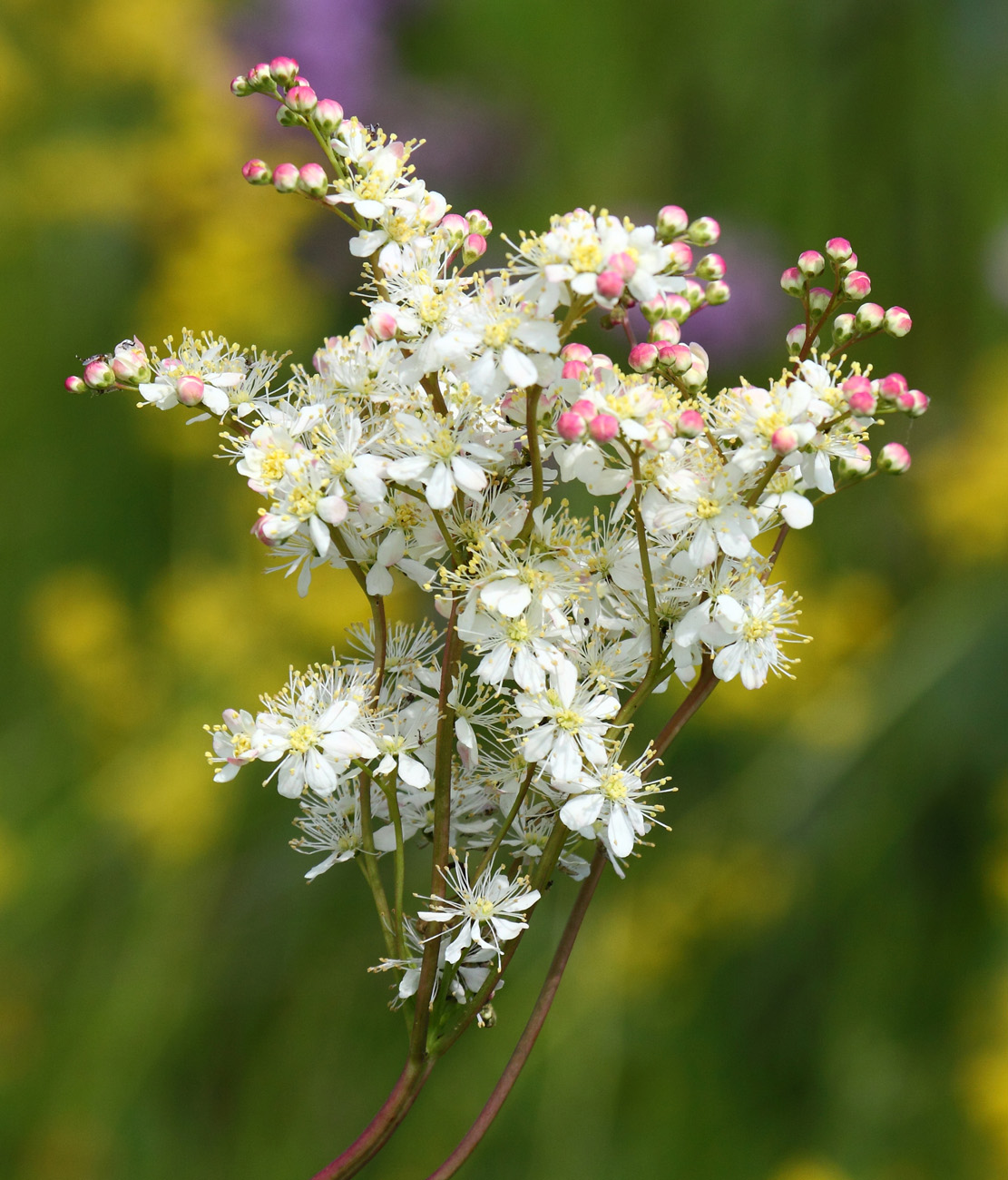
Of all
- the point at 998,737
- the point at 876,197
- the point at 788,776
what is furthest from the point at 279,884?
the point at 876,197

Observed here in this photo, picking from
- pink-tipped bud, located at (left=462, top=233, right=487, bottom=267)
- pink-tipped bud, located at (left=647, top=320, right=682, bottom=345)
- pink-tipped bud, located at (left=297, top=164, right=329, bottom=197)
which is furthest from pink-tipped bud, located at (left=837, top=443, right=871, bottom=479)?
pink-tipped bud, located at (left=297, top=164, right=329, bottom=197)

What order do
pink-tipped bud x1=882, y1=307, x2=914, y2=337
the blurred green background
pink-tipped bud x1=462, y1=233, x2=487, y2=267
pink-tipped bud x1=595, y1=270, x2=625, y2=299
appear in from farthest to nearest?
the blurred green background → pink-tipped bud x1=882, y1=307, x2=914, y2=337 → pink-tipped bud x1=462, y1=233, x2=487, y2=267 → pink-tipped bud x1=595, y1=270, x2=625, y2=299

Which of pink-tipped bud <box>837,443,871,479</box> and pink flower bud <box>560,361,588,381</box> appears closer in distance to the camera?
pink flower bud <box>560,361,588,381</box>

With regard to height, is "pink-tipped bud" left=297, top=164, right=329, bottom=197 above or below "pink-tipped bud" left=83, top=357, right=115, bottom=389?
above

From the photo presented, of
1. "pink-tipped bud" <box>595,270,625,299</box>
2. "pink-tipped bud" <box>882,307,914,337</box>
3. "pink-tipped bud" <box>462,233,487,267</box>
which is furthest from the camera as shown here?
"pink-tipped bud" <box>882,307,914,337</box>

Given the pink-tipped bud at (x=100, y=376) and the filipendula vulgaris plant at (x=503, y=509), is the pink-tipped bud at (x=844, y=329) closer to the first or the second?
the filipendula vulgaris plant at (x=503, y=509)

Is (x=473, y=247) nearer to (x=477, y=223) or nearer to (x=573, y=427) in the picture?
(x=477, y=223)

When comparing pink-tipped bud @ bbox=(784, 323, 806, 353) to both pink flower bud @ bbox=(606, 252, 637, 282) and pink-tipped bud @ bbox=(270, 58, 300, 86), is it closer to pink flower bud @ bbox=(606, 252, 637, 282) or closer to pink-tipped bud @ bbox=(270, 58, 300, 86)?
pink flower bud @ bbox=(606, 252, 637, 282)

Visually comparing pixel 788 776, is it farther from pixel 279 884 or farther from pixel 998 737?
pixel 279 884
